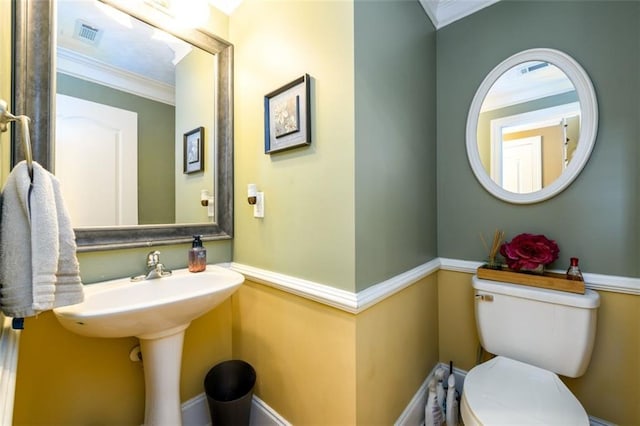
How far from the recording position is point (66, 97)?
102 centimetres

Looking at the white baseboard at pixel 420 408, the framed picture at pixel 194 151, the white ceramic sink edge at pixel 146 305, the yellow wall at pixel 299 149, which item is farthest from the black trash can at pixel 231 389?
the framed picture at pixel 194 151

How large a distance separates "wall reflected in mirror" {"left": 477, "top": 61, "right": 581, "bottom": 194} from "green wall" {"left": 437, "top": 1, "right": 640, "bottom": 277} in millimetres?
85

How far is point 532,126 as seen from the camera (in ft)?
4.35

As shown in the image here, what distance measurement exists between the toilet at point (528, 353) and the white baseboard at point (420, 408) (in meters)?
0.32

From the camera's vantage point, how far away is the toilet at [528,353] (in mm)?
917

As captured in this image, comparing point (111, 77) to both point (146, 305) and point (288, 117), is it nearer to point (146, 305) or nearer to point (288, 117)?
point (288, 117)

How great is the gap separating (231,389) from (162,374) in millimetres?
477

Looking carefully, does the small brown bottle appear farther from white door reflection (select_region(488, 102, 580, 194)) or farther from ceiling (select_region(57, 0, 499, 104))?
ceiling (select_region(57, 0, 499, 104))

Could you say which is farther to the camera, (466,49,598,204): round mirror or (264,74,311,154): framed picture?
(466,49,598,204): round mirror

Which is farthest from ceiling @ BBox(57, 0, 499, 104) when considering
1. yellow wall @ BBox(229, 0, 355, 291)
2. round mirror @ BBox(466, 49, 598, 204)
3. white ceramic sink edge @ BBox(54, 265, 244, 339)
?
white ceramic sink edge @ BBox(54, 265, 244, 339)

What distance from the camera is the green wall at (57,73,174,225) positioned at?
1204 millimetres

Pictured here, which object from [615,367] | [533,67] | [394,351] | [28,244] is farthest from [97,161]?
[615,367]

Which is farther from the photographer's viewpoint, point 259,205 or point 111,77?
point 259,205

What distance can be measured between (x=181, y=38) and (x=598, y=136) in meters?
2.02
